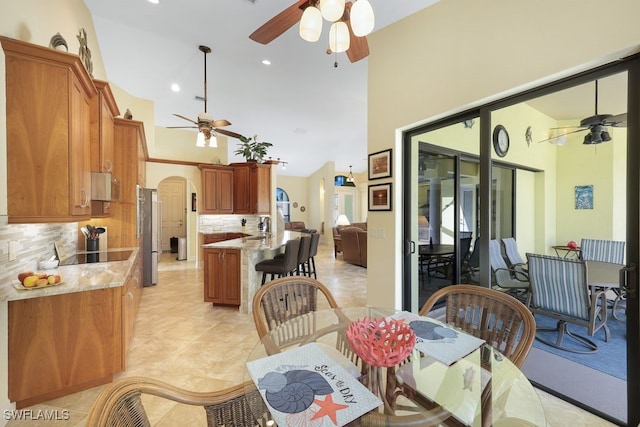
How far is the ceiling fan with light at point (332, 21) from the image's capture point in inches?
55.0

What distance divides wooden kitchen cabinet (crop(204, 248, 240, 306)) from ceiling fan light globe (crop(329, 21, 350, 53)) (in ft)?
8.94

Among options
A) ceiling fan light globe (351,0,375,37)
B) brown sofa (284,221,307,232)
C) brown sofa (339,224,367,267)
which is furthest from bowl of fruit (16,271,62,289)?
brown sofa (284,221,307,232)

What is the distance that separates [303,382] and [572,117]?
5.63m

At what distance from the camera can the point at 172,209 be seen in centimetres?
894

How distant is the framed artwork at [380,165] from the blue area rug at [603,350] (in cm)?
228

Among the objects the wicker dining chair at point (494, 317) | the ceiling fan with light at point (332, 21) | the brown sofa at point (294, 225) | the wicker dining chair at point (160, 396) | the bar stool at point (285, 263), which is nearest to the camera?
the wicker dining chair at point (160, 396)

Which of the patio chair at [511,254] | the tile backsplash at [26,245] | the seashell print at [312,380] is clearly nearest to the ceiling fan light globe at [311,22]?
the seashell print at [312,380]

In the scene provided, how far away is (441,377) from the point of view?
1.27m

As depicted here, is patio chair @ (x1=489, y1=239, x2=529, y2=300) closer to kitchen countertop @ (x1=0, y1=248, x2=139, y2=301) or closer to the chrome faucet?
kitchen countertop @ (x1=0, y1=248, x2=139, y2=301)

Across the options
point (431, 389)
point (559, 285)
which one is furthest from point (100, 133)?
point (559, 285)

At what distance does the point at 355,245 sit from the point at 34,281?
5607mm

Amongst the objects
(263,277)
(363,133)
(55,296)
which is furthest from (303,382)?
(363,133)

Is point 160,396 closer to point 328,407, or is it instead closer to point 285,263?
point 328,407

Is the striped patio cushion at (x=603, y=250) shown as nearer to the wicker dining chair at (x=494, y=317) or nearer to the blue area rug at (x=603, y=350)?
the blue area rug at (x=603, y=350)
